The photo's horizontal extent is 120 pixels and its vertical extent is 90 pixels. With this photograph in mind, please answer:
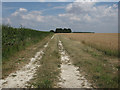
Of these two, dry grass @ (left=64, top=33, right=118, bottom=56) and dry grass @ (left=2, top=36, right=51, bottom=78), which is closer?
dry grass @ (left=2, top=36, right=51, bottom=78)

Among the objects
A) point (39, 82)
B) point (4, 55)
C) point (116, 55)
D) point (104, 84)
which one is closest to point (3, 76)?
point (39, 82)

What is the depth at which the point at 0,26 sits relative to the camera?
40.7 ft

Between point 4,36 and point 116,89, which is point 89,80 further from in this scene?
point 4,36

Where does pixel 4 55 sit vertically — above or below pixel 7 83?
above

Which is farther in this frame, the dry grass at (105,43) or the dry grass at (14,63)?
the dry grass at (105,43)

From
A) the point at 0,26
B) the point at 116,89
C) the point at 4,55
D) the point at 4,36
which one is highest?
the point at 0,26

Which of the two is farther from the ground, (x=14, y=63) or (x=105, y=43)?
(x=105, y=43)

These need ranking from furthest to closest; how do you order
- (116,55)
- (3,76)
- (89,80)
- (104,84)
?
(116,55) < (3,76) < (89,80) < (104,84)

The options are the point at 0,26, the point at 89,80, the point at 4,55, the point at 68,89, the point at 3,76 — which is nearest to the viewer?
the point at 68,89

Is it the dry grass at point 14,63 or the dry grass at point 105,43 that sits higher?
the dry grass at point 105,43

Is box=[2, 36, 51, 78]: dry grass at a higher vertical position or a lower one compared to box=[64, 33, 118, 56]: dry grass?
lower

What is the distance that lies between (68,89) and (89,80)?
143 centimetres

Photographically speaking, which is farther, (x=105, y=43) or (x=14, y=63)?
(x=105, y=43)

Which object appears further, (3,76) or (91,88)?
(3,76)
